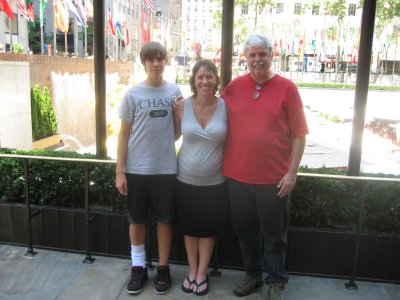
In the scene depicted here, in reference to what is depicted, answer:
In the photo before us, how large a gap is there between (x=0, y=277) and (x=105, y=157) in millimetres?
1404

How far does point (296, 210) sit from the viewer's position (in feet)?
11.6

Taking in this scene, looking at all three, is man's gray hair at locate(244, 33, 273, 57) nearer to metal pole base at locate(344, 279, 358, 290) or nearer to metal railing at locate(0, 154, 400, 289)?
metal railing at locate(0, 154, 400, 289)

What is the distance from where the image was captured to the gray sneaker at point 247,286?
3.05m

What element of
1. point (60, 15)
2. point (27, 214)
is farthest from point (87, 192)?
point (60, 15)

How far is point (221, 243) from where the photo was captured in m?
3.43

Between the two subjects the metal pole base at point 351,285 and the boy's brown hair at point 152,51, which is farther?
the metal pole base at point 351,285

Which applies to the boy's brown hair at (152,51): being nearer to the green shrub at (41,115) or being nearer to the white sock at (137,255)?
the white sock at (137,255)

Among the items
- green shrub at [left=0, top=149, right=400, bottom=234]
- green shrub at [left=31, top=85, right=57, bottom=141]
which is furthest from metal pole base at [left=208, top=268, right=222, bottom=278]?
green shrub at [left=31, top=85, right=57, bottom=141]

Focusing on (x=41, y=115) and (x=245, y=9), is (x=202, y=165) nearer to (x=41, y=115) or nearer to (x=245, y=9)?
(x=41, y=115)

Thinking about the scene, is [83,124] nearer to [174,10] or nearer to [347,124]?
[347,124]

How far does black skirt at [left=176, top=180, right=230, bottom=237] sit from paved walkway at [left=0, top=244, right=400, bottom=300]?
508 mm

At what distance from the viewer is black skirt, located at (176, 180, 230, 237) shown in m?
2.87

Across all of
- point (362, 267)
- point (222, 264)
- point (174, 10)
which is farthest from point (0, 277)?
point (174, 10)

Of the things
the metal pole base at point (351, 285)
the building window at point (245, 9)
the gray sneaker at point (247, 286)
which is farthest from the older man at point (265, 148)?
the building window at point (245, 9)
